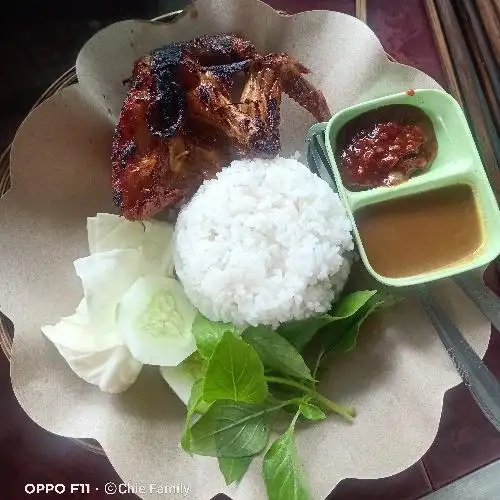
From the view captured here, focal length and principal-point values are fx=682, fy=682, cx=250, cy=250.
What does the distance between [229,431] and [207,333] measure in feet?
0.91

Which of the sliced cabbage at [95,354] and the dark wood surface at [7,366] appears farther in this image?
the dark wood surface at [7,366]

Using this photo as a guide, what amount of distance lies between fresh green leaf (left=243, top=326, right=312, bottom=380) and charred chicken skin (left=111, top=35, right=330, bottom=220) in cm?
47

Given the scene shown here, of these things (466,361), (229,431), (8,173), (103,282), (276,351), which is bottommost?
(466,361)

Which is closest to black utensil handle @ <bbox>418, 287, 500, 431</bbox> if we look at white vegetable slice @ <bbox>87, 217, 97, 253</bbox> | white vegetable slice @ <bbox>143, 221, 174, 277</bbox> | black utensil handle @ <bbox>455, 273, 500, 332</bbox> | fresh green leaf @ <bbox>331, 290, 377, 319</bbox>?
black utensil handle @ <bbox>455, 273, 500, 332</bbox>

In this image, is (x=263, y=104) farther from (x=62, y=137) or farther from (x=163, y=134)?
(x=62, y=137)

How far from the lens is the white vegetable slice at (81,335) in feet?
6.26

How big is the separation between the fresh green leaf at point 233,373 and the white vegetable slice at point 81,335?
307 millimetres

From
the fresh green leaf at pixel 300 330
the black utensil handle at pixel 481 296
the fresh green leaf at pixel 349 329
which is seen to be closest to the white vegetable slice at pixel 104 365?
the fresh green leaf at pixel 300 330

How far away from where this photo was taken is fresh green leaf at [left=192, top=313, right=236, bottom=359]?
190 centimetres

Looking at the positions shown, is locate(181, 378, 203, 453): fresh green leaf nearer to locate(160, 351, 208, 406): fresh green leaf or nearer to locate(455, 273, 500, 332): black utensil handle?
locate(160, 351, 208, 406): fresh green leaf

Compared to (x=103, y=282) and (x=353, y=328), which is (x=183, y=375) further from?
(x=353, y=328)

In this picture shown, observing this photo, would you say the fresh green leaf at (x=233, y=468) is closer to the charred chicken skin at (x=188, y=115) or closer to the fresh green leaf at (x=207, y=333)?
the fresh green leaf at (x=207, y=333)

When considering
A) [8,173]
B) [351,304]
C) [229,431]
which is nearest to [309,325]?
[351,304]

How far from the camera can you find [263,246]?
1.98m
